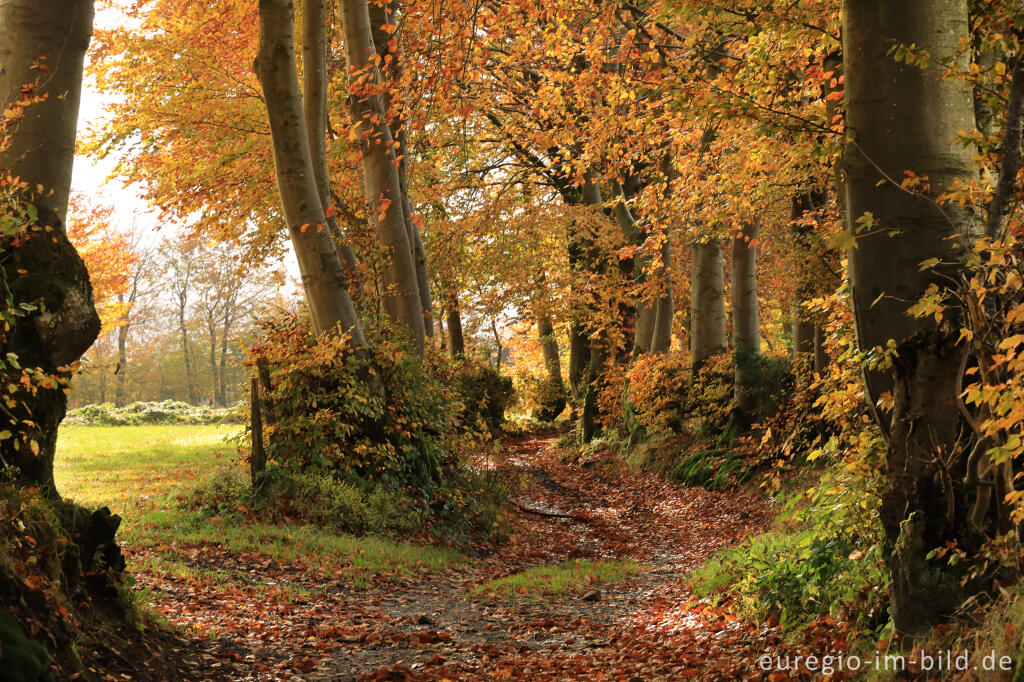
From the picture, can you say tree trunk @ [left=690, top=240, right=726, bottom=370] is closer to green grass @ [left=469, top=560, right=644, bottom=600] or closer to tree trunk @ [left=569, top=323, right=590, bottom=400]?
green grass @ [left=469, top=560, right=644, bottom=600]

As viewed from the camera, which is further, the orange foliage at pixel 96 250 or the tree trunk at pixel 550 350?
the tree trunk at pixel 550 350

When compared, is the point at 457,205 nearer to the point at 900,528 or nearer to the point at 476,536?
the point at 476,536

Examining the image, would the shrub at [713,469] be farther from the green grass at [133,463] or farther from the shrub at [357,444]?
the green grass at [133,463]

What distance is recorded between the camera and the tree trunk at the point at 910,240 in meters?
4.02

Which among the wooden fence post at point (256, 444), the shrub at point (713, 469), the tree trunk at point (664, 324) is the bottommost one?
the shrub at point (713, 469)

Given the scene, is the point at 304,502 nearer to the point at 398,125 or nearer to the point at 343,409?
the point at 343,409

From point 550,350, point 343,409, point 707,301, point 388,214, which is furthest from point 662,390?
point 550,350

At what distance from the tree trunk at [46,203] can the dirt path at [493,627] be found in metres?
1.97

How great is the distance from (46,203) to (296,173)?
509 cm

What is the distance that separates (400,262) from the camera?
12.3 metres

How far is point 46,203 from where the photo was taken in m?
5.25

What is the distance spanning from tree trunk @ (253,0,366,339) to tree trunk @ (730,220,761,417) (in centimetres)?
711

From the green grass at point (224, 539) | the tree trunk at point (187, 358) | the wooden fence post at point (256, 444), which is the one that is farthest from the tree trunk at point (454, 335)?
the tree trunk at point (187, 358)

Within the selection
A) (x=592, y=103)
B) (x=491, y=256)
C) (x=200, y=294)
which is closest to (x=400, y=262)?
(x=592, y=103)
